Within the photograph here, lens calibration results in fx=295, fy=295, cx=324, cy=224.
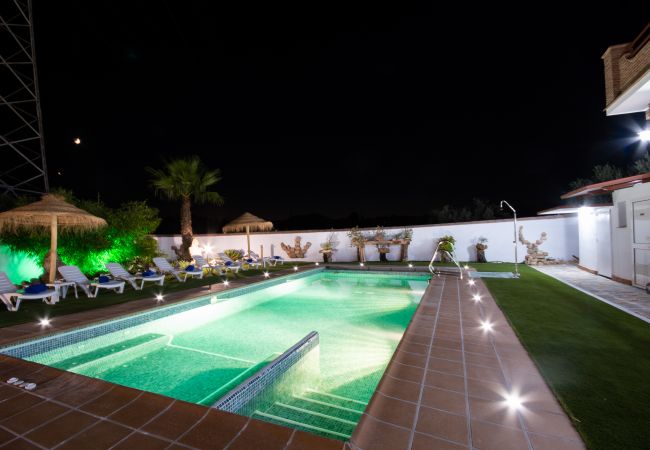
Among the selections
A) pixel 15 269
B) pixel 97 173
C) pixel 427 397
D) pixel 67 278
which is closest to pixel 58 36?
pixel 97 173

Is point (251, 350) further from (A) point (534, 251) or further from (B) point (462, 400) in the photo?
Result: (A) point (534, 251)

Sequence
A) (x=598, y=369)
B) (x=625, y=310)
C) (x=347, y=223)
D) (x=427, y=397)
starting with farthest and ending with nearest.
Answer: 1. (x=347, y=223)
2. (x=625, y=310)
3. (x=598, y=369)
4. (x=427, y=397)

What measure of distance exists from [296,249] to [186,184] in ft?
19.3

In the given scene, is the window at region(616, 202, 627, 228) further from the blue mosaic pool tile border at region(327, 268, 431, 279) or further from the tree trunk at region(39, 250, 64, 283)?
the tree trunk at region(39, 250, 64, 283)

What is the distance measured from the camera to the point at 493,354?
9.66ft

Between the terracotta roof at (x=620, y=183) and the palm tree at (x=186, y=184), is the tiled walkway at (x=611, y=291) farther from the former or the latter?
the palm tree at (x=186, y=184)

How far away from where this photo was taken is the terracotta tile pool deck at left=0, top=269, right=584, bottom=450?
5.51 ft

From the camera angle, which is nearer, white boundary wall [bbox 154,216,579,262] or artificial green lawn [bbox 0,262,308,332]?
artificial green lawn [bbox 0,262,308,332]

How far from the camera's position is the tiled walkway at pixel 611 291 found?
4527mm

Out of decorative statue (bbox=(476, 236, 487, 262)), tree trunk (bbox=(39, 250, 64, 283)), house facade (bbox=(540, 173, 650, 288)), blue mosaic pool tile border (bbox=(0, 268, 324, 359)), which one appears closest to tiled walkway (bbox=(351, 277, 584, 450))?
blue mosaic pool tile border (bbox=(0, 268, 324, 359))

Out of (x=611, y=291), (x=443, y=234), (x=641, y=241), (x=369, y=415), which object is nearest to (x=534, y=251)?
(x=443, y=234)

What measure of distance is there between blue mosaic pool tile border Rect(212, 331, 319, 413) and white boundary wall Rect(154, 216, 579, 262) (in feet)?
36.5

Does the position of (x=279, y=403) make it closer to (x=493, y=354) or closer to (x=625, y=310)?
(x=493, y=354)

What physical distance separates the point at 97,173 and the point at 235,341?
18.4 meters
